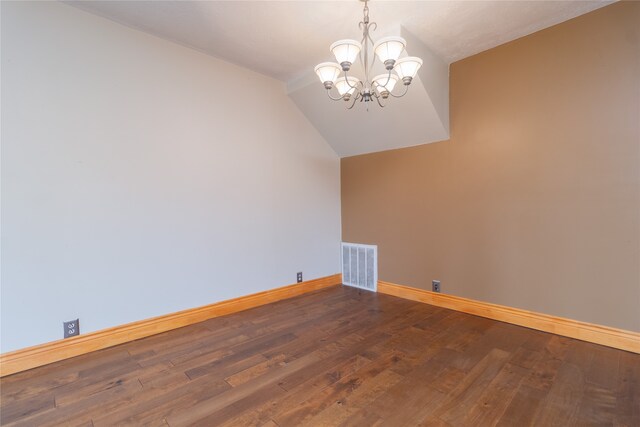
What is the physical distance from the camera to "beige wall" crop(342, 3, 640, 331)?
2.08 m

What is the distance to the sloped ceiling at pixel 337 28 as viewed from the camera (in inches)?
82.2

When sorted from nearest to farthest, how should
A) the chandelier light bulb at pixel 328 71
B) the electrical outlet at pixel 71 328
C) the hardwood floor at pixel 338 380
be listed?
the hardwood floor at pixel 338 380
the chandelier light bulb at pixel 328 71
the electrical outlet at pixel 71 328

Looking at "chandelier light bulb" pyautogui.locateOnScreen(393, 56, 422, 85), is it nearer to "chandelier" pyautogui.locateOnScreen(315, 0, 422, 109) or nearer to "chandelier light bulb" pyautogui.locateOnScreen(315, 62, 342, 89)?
"chandelier" pyautogui.locateOnScreen(315, 0, 422, 109)

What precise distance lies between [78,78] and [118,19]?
0.59 m

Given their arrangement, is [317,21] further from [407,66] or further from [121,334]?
[121,334]

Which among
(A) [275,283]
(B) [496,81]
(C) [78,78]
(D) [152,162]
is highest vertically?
(B) [496,81]

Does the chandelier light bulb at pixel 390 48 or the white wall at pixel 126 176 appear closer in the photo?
the chandelier light bulb at pixel 390 48

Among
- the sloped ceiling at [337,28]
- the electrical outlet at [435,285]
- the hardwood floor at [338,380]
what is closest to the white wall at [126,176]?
the sloped ceiling at [337,28]

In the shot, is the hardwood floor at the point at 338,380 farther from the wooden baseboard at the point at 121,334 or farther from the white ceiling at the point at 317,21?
the white ceiling at the point at 317,21

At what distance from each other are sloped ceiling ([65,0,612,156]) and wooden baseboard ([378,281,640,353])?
1735 mm

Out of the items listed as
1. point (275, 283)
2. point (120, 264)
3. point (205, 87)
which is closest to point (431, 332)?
point (275, 283)

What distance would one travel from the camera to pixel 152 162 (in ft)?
8.04

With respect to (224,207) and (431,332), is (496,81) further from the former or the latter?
(224,207)

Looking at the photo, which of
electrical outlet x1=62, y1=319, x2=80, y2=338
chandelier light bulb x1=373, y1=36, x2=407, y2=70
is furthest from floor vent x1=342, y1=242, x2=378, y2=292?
electrical outlet x1=62, y1=319, x2=80, y2=338
